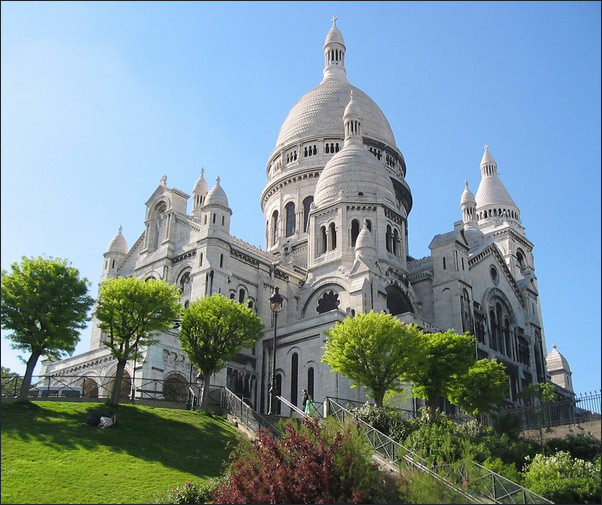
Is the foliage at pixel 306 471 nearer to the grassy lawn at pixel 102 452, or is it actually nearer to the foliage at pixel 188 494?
the foliage at pixel 188 494

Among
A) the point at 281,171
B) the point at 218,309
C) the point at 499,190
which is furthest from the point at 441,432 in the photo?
the point at 499,190

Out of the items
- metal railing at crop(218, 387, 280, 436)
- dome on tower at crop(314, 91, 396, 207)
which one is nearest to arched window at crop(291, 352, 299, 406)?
metal railing at crop(218, 387, 280, 436)

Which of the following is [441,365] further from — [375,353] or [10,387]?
[10,387]

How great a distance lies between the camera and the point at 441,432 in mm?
33125

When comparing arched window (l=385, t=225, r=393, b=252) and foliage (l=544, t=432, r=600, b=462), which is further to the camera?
arched window (l=385, t=225, r=393, b=252)

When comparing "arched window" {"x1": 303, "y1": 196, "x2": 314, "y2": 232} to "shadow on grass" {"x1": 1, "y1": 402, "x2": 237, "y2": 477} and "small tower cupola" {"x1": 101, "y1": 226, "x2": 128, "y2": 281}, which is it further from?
"shadow on grass" {"x1": 1, "y1": 402, "x2": 237, "y2": 477}

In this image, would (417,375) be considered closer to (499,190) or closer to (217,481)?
(217,481)

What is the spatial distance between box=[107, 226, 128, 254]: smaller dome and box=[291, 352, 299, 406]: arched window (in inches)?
871

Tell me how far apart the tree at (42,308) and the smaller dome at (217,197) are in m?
19.8

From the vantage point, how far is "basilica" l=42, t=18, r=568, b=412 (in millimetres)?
53031

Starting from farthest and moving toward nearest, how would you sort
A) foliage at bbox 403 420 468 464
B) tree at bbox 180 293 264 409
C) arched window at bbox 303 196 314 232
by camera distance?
1. arched window at bbox 303 196 314 232
2. tree at bbox 180 293 264 409
3. foliage at bbox 403 420 468 464

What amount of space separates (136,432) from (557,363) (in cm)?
7698

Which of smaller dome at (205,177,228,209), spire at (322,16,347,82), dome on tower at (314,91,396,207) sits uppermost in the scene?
spire at (322,16,347,82)

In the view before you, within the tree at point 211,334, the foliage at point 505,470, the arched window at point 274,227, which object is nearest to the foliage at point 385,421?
the foliage at point 505,470
